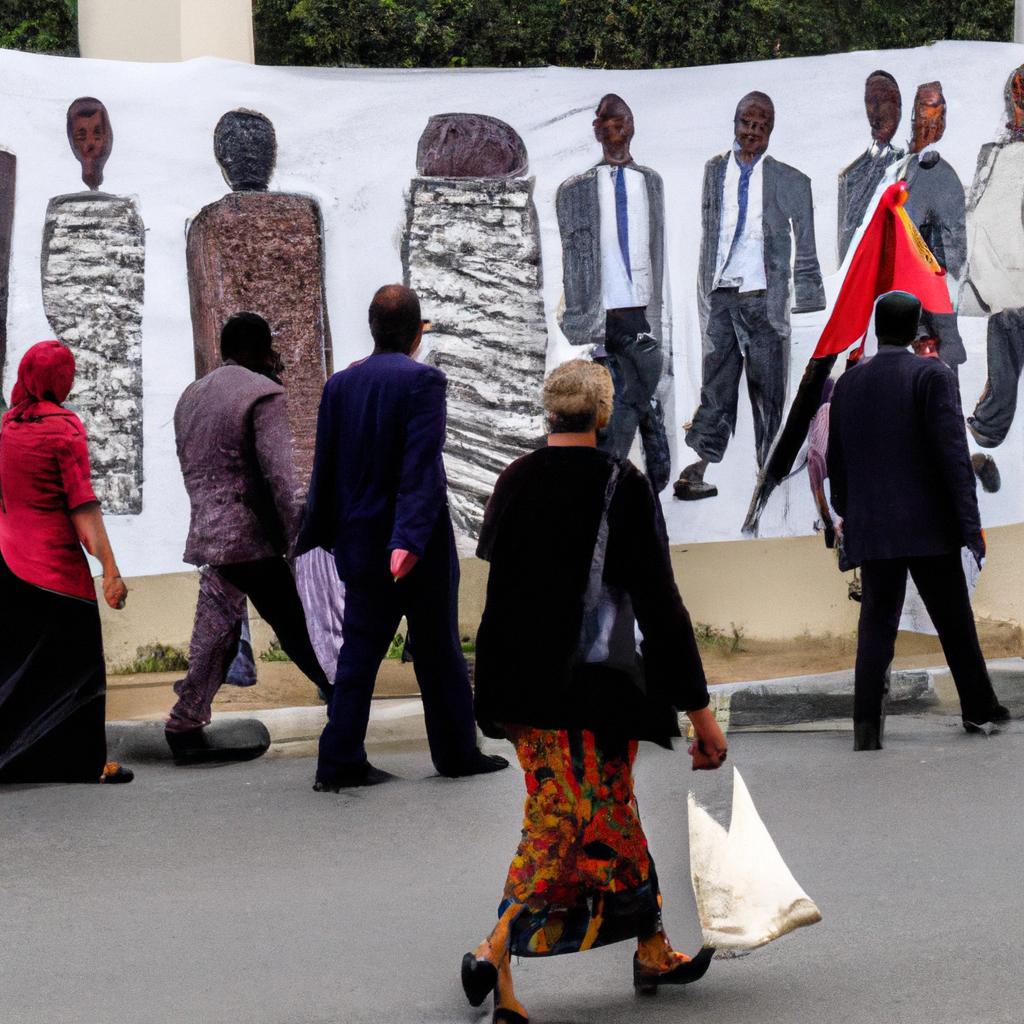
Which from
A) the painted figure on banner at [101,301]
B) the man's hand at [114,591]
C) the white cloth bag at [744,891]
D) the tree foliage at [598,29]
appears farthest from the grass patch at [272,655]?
the tree foliage at [598,29]

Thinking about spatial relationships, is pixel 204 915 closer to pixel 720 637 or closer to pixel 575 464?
pixel 575 464

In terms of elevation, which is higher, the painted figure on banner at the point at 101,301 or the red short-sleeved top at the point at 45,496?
the painted figure on banner at the point at 101,301

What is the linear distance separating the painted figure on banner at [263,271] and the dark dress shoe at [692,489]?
1625mm

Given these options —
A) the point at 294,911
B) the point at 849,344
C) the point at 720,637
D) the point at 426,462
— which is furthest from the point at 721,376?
the point at 294,911

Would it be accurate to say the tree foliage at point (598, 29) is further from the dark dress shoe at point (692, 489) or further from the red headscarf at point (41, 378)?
the red headscarf at point (41, 378)

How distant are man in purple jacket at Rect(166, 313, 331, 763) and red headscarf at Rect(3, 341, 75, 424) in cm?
54

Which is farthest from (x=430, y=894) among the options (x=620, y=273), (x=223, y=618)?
(x=620, y=273)

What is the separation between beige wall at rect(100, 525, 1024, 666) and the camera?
8.49 metres

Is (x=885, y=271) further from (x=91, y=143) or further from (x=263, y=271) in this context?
(x=91, y=143)

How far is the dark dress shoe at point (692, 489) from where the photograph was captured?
7.96 meters

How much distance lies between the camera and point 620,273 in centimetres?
780

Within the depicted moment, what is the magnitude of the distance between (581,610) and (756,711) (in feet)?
12.0

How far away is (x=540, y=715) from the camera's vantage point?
160 inches

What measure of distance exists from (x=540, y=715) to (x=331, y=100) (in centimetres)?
430
